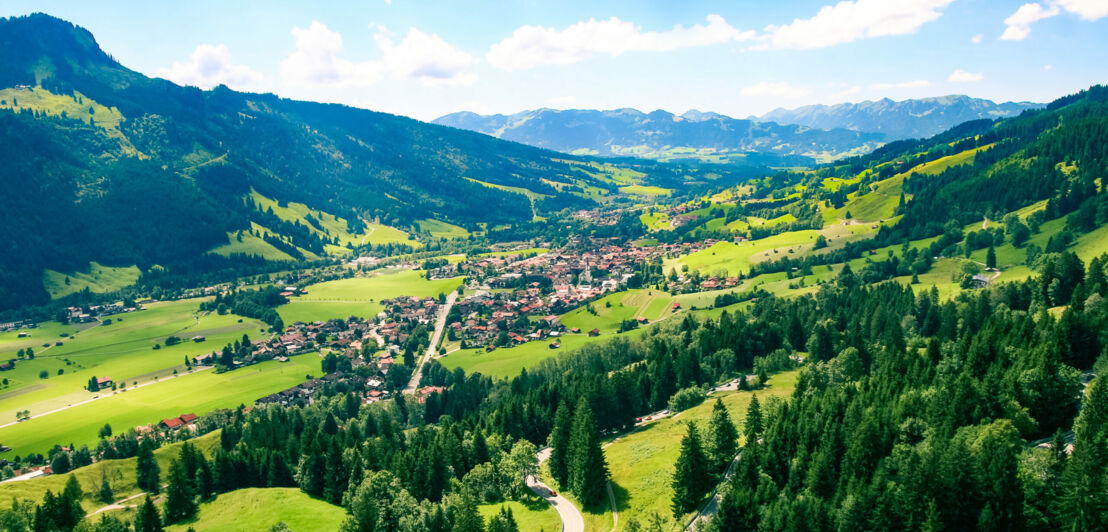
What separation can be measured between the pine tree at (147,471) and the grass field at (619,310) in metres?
98.8

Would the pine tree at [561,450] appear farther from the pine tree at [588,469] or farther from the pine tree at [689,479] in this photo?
the pine tree at [689,479]

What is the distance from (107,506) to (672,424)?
247 ft

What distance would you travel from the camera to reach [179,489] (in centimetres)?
7069

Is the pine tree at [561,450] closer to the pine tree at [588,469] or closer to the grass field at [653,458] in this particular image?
the pine tree at [588,469]

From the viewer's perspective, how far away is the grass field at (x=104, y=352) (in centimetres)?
13250

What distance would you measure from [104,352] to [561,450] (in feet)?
501

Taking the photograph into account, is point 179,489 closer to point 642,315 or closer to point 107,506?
point 107,506

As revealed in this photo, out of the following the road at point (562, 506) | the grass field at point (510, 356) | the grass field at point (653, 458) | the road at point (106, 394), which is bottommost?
the grass field at point (510, 356)

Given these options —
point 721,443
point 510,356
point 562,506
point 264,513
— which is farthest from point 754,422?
point 510,356

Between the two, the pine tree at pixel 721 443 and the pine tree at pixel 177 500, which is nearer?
the pine tree at pixel 721 443

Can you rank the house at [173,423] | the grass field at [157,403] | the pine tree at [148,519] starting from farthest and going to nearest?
the grass field at [157,403] < the house at [173,423] < the pine tree at [148,519]

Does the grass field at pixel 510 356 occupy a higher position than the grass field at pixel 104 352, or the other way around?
the grass field at pixel 104 352

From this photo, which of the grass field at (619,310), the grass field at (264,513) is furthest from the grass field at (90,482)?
the grass field at (619,310)

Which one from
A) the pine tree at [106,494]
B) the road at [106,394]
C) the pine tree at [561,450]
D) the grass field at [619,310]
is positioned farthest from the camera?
the grass field at [619,310]
